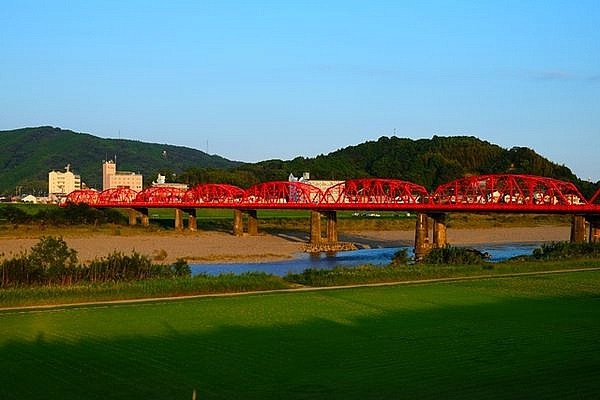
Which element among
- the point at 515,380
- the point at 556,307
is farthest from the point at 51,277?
the point at 515,380

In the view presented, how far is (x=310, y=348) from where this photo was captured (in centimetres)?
2284

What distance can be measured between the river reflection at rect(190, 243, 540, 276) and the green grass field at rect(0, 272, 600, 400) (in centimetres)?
2227

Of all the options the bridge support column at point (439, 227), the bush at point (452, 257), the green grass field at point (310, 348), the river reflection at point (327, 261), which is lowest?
the river reflection at point (327, 261)

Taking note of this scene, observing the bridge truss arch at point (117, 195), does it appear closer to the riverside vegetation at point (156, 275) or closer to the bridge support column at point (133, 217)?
the bridge support column at point (133, 217)

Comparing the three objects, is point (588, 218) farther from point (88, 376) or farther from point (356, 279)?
point (88, 376)

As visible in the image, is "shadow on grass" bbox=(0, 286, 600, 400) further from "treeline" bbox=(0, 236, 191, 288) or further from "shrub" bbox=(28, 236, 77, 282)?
"shrub" bbox=(28, 236, 77, 282)

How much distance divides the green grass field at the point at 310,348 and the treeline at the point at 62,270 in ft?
23.2

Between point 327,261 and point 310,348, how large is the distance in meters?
45.3

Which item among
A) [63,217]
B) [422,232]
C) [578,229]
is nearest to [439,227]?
[422,232]

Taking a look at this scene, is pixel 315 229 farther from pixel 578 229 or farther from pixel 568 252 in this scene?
pixel 568 252

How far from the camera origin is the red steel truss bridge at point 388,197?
7344 centimetres

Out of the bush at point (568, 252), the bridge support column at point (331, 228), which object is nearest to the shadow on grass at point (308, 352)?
the bush at point (568, 252)

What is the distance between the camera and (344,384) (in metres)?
18.2

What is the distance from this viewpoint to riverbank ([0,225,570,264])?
68988 millimetres
